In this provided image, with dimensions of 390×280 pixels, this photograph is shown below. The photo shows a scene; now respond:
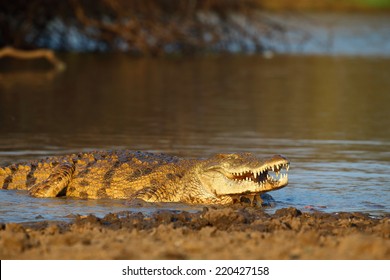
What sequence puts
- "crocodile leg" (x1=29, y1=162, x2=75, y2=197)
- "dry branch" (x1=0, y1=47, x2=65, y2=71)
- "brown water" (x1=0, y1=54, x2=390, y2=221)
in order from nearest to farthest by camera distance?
"crocodile leg" (x1=29, y1=162, x2=75, y2=197)
"brown water" (x1=0, y1=54, x2=390, y2=221)
"dry branch" (x1=0, y1=47, x2=65, y2=71)

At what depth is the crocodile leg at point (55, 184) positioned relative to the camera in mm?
9953

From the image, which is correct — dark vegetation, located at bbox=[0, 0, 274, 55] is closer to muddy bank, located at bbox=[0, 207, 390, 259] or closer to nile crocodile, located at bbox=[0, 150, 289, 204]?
nile crocodile, located at bbox=[0, 150, 289, 204]

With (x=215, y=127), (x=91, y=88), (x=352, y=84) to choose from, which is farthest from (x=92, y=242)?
(x=352, y=84)

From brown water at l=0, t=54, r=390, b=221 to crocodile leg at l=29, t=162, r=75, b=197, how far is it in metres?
0.22

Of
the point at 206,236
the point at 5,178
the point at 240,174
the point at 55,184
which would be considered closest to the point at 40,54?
the point at 5,178

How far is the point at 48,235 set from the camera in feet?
24.6

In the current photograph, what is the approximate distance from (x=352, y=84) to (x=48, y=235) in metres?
17.8

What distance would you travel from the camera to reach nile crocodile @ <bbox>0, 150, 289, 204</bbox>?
382 inches

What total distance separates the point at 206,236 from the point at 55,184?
2974mm

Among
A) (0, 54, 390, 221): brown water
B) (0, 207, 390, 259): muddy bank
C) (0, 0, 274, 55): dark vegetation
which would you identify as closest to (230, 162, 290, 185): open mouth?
(0, 54, 390, 221): brown water

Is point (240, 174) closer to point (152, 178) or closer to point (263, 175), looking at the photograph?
point (263, 175)

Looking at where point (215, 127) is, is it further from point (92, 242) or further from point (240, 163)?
point (92, 242)

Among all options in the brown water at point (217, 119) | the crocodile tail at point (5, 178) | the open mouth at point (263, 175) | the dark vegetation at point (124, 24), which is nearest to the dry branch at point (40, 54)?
the brown water at point (217, 119)
